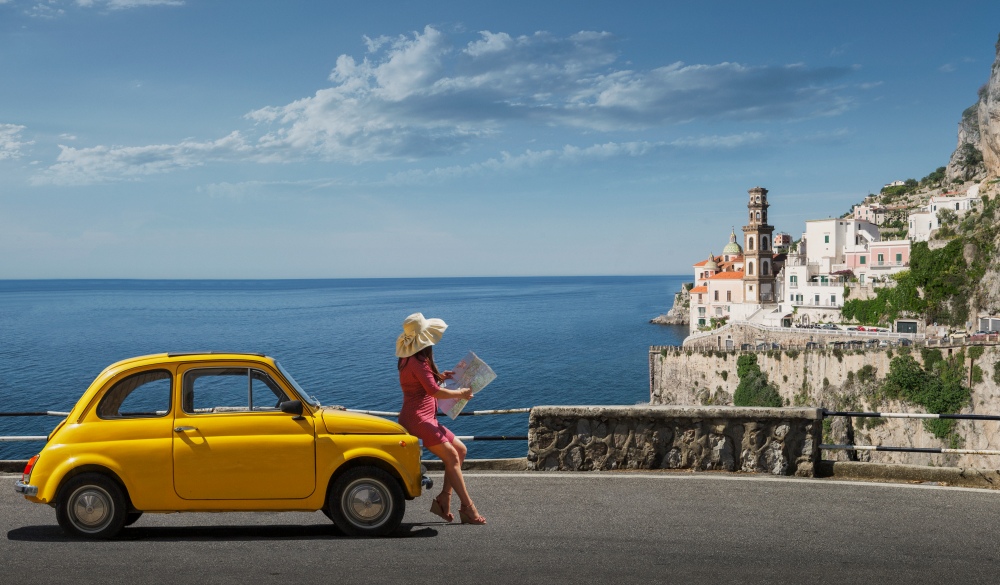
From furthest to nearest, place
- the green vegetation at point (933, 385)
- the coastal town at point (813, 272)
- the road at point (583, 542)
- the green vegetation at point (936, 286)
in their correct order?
the coastal town at point (813, 272) → the green vegetation at point (936, 286) → the green vegetation at point (933, 385) → the road at point (583, 542)

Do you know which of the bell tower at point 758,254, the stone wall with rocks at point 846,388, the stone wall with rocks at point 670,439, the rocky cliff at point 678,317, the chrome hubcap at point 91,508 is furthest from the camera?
the rocky cliff at point 678,317

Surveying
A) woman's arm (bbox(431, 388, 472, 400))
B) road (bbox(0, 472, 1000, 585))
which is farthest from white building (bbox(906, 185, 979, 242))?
woman's arm (bbox(431, 388, 472, 400))

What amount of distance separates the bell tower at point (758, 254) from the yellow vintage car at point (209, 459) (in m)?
101

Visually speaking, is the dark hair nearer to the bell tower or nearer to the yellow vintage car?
the yellow vintage car

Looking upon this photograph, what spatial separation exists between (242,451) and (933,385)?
51.6 meters

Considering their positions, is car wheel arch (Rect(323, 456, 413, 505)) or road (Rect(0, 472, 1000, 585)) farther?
car wheel arch (Rect(323, 456, 413, 505))

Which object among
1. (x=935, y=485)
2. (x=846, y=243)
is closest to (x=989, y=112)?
(x=846, y=243)

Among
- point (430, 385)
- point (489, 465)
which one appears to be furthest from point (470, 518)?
point (489, 465)

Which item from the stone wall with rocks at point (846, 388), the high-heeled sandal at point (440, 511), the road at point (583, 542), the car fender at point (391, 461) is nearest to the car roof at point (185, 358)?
the car fender at point (391, 461)

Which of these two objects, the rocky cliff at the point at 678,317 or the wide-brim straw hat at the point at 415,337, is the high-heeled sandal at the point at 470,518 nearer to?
the wide-brim straw hat at the point at 415,337

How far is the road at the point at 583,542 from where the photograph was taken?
6.39 m

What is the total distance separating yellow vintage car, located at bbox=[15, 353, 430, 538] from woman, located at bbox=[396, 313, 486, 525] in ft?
1.25

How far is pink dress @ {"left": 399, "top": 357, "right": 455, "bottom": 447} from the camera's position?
765 centimetres

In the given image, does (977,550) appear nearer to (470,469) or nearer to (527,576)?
(527,576)
